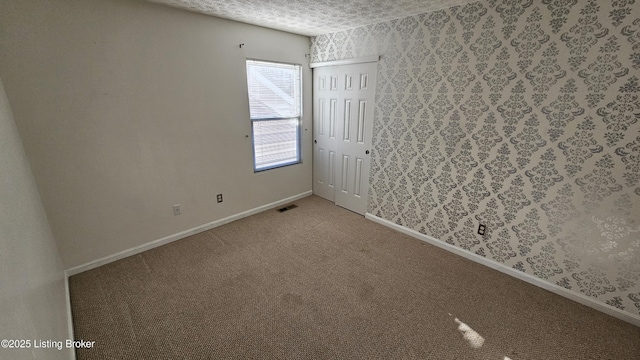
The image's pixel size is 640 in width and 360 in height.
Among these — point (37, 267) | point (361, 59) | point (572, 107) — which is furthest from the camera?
point (361, 59)

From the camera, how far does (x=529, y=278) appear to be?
2396 millimetres

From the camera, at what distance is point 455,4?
2369mm

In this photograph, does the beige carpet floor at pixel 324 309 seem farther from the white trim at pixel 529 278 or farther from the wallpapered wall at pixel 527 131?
the wallpapered wall at pixel 527 131

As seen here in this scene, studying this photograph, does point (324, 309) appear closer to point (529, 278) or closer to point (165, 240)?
point (529, 278)

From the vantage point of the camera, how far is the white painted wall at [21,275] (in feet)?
2.80

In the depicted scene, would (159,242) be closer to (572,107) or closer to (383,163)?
(383,163)

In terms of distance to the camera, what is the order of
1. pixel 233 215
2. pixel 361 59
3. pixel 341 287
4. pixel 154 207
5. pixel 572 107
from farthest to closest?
pixel 233 215 < pixel 361 59 < pixel 154 207 < pixel 341 287 < pixel 572 107

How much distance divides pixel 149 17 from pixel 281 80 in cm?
156

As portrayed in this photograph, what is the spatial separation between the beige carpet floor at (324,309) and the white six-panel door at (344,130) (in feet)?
3.48

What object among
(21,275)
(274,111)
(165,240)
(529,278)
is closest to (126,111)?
(165,240)

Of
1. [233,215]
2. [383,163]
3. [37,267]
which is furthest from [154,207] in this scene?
[383,163]

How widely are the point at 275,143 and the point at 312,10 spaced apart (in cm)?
173

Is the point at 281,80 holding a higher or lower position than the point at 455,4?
lower

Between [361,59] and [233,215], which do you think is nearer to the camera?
[361,59]
